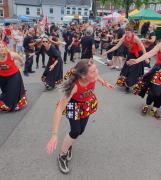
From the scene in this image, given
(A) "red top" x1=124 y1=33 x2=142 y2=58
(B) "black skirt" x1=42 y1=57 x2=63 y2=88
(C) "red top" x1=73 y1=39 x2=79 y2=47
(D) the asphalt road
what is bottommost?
(D) the asphalt road

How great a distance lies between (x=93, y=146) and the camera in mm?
4148

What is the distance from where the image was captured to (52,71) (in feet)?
23.8

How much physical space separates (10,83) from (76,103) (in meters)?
2.54

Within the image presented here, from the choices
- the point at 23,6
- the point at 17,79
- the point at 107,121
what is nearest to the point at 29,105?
the point at 17,79

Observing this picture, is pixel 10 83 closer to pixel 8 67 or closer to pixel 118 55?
pixel 8 67

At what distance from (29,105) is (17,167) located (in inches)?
105

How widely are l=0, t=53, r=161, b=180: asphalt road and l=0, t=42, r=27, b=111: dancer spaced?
216mm

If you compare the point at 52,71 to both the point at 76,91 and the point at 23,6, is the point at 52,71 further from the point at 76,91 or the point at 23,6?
the point at 23,6

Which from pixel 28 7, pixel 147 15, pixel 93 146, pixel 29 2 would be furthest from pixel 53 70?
pixel 29 2

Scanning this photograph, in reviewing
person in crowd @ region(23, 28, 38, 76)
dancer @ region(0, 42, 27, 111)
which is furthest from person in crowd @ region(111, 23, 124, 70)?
dancer @ region(0, 42, 27, 111)

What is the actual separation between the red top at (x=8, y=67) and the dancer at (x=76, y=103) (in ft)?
7.79

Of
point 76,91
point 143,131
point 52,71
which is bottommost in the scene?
point 143,131

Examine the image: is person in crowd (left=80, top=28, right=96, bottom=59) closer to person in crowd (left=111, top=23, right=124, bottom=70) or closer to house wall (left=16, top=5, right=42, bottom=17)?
person in crowd (left=111, top=23, right=124, bottom=70)

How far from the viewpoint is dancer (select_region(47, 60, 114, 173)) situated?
2.94 meters
